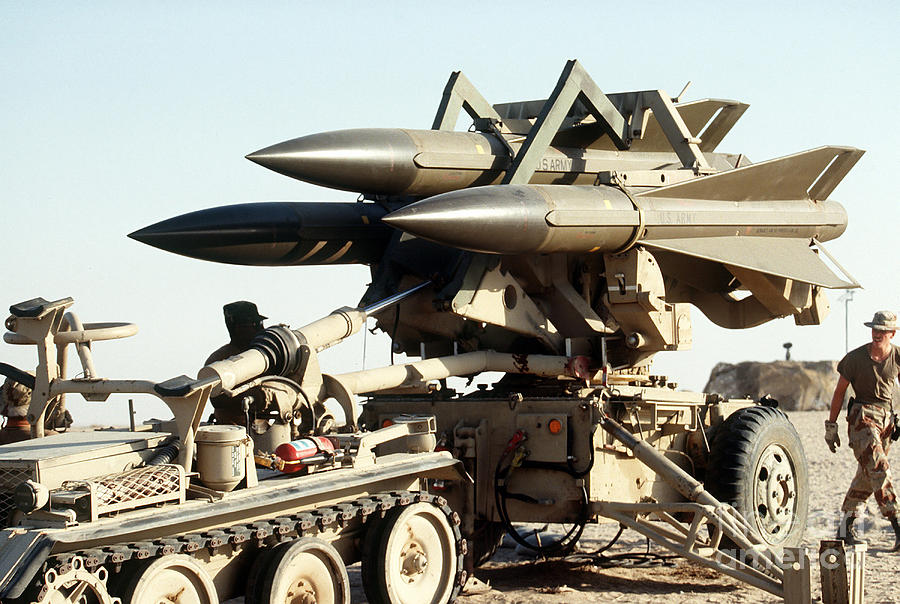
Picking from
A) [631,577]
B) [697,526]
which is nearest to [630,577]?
[631,577]

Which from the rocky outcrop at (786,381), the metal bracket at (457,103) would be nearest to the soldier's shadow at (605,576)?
the metal bracket at (457,103)

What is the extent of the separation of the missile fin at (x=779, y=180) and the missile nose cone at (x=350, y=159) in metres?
1.91

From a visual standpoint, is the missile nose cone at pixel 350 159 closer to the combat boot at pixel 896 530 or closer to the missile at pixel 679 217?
the missile at pixel 679 217

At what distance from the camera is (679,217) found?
9.45 meters

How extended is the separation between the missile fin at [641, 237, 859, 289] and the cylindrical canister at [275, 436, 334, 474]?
11.6 feet

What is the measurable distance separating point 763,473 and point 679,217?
7.02ft

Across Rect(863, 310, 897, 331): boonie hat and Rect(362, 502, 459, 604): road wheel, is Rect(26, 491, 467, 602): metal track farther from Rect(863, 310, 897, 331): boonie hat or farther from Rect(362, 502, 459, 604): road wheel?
Rect(863, 310, 897, 331): boonie hat

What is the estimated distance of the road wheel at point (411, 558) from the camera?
23.0 feet

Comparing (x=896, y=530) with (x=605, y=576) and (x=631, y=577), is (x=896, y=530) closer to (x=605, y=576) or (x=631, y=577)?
(x=631, y=577)

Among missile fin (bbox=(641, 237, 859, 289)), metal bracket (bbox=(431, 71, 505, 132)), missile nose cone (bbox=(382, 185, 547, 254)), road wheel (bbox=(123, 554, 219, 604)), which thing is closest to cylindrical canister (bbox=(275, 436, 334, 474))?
road wheel (bbox=(123, 554, 219, 604))

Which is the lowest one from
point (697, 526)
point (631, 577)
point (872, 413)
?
point (631, 577)

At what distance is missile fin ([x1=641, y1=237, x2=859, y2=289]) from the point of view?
31.3ft

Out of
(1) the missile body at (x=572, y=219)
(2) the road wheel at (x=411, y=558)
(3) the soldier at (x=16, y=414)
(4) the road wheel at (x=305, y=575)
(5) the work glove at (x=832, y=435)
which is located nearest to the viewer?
(4) the road wheel at (x=305, y=575)

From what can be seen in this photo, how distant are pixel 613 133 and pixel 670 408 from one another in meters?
2.57
